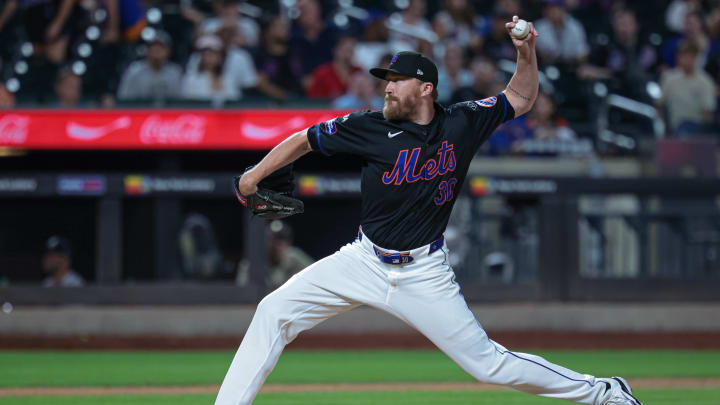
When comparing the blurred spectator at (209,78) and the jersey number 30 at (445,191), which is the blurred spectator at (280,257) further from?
the jersey number 30 at (445,191)

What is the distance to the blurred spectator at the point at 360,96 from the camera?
416 inches

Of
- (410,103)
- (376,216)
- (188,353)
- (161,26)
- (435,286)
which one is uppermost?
(161,26)

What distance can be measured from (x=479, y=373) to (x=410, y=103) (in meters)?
1.23

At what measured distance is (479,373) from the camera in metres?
4.61


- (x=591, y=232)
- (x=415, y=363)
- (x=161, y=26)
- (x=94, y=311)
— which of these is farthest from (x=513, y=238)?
(x=161, y=26)

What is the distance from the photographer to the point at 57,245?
33.1 feet

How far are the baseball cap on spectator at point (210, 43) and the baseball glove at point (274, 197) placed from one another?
6.10 meters

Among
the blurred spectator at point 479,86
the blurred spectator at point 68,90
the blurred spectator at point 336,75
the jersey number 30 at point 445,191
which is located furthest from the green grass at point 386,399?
the blurred spectator at point 336,75

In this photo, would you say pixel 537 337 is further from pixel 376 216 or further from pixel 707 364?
pixel 376 216

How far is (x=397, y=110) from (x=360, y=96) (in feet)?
19.7

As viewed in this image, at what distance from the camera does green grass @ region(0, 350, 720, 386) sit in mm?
7746

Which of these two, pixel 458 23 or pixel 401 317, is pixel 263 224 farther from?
pixel 401 317

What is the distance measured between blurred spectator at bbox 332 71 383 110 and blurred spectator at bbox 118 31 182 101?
1750mm

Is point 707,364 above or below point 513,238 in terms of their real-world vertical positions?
below
